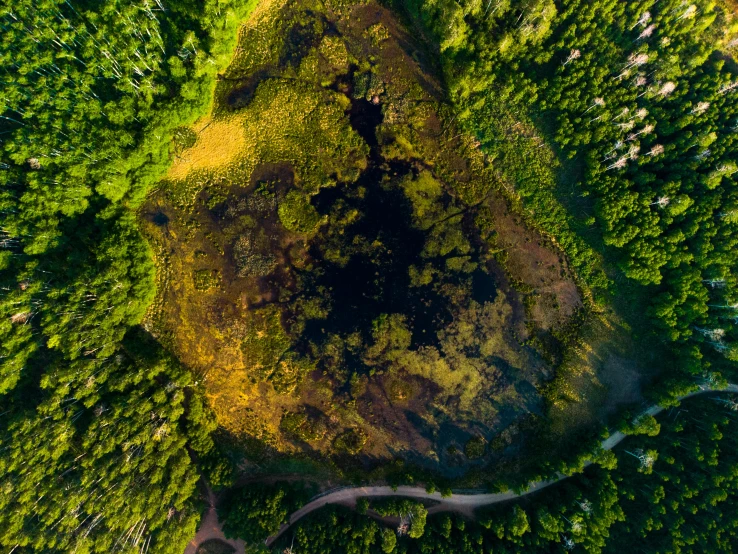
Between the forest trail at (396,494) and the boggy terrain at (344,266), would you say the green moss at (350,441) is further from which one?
the forest trail at (396,494)

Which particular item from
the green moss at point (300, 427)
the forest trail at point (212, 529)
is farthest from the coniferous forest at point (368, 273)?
the forest trail at point (212, 529)

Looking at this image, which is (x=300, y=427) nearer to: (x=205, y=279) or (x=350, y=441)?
(x=350, y=441)

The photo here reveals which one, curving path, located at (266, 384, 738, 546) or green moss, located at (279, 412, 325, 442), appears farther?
green moss, located at (279, 412, 325, 442)

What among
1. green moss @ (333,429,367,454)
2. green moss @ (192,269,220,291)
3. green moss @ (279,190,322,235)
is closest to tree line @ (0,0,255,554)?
green moss @ (192,269,220,291)

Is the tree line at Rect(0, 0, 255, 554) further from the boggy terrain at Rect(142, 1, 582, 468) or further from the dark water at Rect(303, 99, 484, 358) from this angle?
the dark water at Rect(303, 99, 484, 358)

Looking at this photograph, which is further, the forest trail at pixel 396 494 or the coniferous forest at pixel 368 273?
the forest trail at pixel 396 494

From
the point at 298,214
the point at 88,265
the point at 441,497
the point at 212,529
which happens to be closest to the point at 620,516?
the point at 441,497
